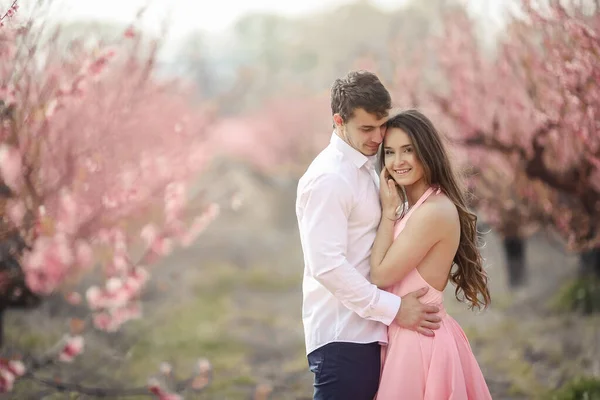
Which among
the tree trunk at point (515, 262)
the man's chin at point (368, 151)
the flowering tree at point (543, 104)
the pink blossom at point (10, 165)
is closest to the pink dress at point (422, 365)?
the man's chin at point (368, 151)

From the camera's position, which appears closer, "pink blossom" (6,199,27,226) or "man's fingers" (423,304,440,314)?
"man's fingers" (423,304,440,314)

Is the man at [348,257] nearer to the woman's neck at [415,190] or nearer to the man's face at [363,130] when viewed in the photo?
the man's face at [363,130]

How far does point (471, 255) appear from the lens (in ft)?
10.5

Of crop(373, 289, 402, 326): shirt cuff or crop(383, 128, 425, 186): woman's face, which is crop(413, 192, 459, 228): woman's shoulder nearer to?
crop(383, 128, 425, 186): woman's face

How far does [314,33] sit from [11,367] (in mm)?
39730

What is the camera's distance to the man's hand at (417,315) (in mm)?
2947

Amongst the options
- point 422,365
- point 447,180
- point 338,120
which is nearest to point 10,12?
point 338,120

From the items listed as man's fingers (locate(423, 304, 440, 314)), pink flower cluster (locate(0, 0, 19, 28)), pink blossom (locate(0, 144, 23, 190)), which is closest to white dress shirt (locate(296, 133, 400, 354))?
man's fingers (locate(423, 304, 440, 314))

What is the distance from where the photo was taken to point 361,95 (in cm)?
287

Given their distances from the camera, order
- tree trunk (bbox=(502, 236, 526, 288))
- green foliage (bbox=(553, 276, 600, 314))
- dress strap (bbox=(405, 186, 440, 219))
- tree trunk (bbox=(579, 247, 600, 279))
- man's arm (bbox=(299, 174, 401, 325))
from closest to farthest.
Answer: man's arm (bbox=(299, 174, 401, 325))
dress strap (bbox=(405, 186, 440, 219))
green foliage (bbox=(553, 276, 600, 314))
tree trunk (bbox=(579, 247, 600, 279))
tree trunk (bbox=(502, 236, 526, 288))

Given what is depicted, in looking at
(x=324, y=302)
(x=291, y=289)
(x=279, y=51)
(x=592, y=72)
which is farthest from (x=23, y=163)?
(x=279, y=51)

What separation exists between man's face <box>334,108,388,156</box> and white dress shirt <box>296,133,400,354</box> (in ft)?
0.11

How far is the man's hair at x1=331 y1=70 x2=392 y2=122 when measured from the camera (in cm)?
287

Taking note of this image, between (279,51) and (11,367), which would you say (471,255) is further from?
(279,51)
